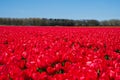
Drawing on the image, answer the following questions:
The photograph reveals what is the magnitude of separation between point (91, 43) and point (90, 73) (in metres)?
4.16

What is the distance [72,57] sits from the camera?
3.68 metres

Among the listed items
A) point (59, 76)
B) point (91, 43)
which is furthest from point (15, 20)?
point (59, 76)

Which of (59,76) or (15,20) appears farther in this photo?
(15,20)

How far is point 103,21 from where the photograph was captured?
6369 centimetres

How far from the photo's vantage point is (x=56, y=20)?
5997 cm

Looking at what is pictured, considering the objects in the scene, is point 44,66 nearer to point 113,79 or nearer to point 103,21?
point 113,79

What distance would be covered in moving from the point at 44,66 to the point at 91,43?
3503mm

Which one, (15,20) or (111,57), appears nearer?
(111,57)

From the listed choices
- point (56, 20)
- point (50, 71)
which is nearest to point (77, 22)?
point (56, 20)

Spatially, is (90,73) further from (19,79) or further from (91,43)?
(91,43)

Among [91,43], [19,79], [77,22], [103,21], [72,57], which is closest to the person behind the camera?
[19,79]

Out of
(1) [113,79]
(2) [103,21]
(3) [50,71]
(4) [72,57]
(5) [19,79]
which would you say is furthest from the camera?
(2) [103,21]

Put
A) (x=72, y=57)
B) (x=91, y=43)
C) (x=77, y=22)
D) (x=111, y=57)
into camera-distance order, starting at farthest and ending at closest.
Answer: (x=77, y=22), (x=91, y=43), (x=111, y=57), (x=72, y=57)

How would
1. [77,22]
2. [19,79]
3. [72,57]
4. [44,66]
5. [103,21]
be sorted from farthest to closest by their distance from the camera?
[103,21] < [77,22] < [72,57] < [44,66] < [19,79]
